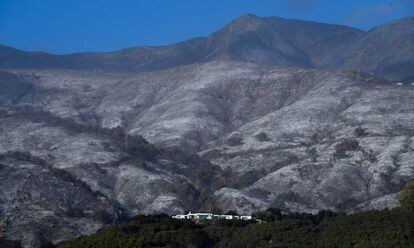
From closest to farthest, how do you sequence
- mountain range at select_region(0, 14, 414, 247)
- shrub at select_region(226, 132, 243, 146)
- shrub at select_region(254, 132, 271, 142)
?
mountain range at select_region(0, 14, 414, 247) < shrub at select_region(254, 132, 271, 142) < shrub at select_region(226, 132, 243, 146)

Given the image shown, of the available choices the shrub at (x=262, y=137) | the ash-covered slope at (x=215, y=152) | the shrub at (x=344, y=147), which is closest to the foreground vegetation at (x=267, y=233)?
the ash-covered slope at (x=215, y=152)

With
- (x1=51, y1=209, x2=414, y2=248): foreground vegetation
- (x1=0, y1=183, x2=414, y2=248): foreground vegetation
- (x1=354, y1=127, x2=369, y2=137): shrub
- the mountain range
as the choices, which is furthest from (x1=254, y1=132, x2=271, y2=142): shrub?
(x1=51, y1=209, x2=414, y2=248): foreground vegetation

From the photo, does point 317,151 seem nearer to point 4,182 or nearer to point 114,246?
point 4,182

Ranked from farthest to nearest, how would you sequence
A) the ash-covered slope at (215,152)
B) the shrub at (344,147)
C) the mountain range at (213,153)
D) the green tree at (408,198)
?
1. the shrub at (344,147)
2. the ash-covered slope at (215,152)
3. the mountain range at (213,153)
4. the green tree at (408,198)

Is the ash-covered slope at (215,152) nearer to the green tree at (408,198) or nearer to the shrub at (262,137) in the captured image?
the shrub at (262,137)

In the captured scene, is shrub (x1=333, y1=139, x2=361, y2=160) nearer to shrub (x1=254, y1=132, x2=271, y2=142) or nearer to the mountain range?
the mountain range

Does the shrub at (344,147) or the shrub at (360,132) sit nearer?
the shrub at (344,147)

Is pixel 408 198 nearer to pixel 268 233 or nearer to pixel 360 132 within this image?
pixel 268 233

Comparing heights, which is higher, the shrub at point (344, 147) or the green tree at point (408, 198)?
the shrub at point (344, 147)

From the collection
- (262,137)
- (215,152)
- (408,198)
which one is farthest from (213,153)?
(408,198)

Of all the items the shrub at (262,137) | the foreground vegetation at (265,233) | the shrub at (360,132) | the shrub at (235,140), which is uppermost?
the shrub at (360,132)

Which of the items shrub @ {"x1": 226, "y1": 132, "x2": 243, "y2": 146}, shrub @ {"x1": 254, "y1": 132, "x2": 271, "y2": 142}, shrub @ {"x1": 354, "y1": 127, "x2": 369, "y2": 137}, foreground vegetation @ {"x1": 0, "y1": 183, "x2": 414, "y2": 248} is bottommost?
foreground vegetation @ {"x1": 0, "y1": 183, "x2": 414, "y2": 248}
